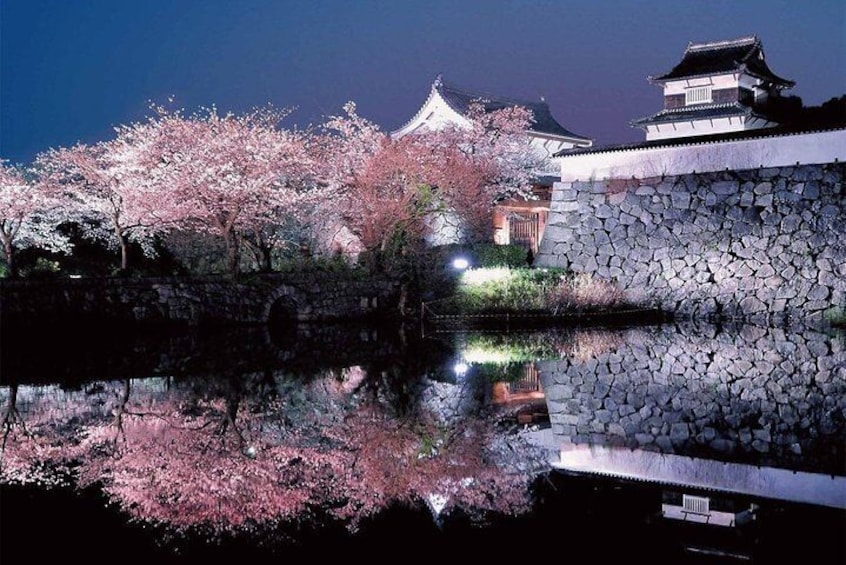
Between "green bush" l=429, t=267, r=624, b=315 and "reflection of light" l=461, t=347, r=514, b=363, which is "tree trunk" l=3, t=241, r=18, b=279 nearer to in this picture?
"green bush" l=429, t=267, r=624, b=315

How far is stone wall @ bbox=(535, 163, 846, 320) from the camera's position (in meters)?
22.1

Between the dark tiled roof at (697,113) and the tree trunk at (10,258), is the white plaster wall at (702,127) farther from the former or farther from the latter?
the tree trunk at (10,258)

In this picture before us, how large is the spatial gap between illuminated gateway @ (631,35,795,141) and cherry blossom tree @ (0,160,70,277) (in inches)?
781

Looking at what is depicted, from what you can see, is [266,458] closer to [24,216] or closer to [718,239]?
[24,216]

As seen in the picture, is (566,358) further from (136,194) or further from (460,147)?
(460,147)

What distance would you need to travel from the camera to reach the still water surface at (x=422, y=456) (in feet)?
17.0

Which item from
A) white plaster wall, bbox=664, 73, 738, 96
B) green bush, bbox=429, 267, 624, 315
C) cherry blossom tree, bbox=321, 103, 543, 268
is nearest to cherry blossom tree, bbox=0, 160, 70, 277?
cherry blossom tree, bbox=321, 103, 543, 268

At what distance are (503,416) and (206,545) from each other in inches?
178

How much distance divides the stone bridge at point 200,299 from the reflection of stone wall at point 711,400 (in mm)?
8709

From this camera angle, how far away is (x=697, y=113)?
30.2 m

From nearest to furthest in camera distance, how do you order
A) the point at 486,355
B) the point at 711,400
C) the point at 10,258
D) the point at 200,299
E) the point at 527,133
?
1. the point at 711,400
2. the point at 486,355
3. the point at 200,299
4. the point at 10,258
5. the point at 527,133

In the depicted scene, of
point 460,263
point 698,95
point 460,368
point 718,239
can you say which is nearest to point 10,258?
point 460,263

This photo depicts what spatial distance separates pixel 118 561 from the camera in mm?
4832

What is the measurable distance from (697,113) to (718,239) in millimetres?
8325
